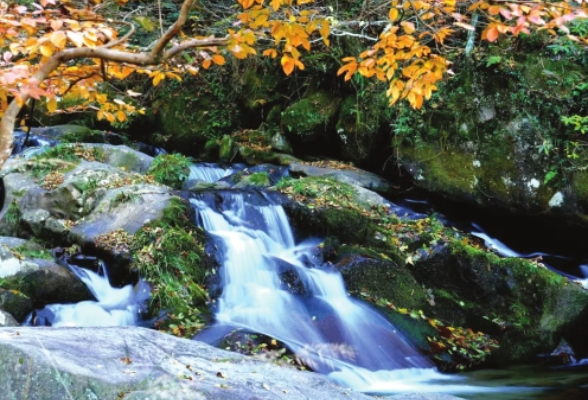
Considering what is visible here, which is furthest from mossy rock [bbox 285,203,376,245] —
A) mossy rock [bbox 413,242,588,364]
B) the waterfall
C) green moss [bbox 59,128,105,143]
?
green moss [bbox 59,128,105,143]

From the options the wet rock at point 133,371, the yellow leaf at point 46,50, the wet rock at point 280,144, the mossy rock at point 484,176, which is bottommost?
the wet rock at point 280,144

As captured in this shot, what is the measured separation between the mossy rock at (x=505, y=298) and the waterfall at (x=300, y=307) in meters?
1.30

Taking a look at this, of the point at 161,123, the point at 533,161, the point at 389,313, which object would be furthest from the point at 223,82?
the point at 389,313

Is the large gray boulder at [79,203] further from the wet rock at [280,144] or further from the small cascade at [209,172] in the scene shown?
the wet rock at [280,144]

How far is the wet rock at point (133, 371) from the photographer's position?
1.90 meters

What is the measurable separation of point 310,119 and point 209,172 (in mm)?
2679

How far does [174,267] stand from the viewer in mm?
5898

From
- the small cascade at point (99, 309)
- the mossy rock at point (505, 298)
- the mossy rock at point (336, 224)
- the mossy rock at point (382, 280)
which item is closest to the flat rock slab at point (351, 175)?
the mossy rock at point (336, 224)

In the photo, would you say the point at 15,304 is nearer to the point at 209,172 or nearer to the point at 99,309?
the point at 99,309

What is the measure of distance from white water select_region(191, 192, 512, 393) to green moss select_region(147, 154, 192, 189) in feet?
6.81

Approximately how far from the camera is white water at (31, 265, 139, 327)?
5.38 m

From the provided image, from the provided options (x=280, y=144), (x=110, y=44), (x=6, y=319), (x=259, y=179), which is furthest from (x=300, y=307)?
(x=280, y=144)

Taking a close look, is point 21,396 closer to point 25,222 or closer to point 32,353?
point 32,353

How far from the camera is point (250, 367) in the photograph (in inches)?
106
